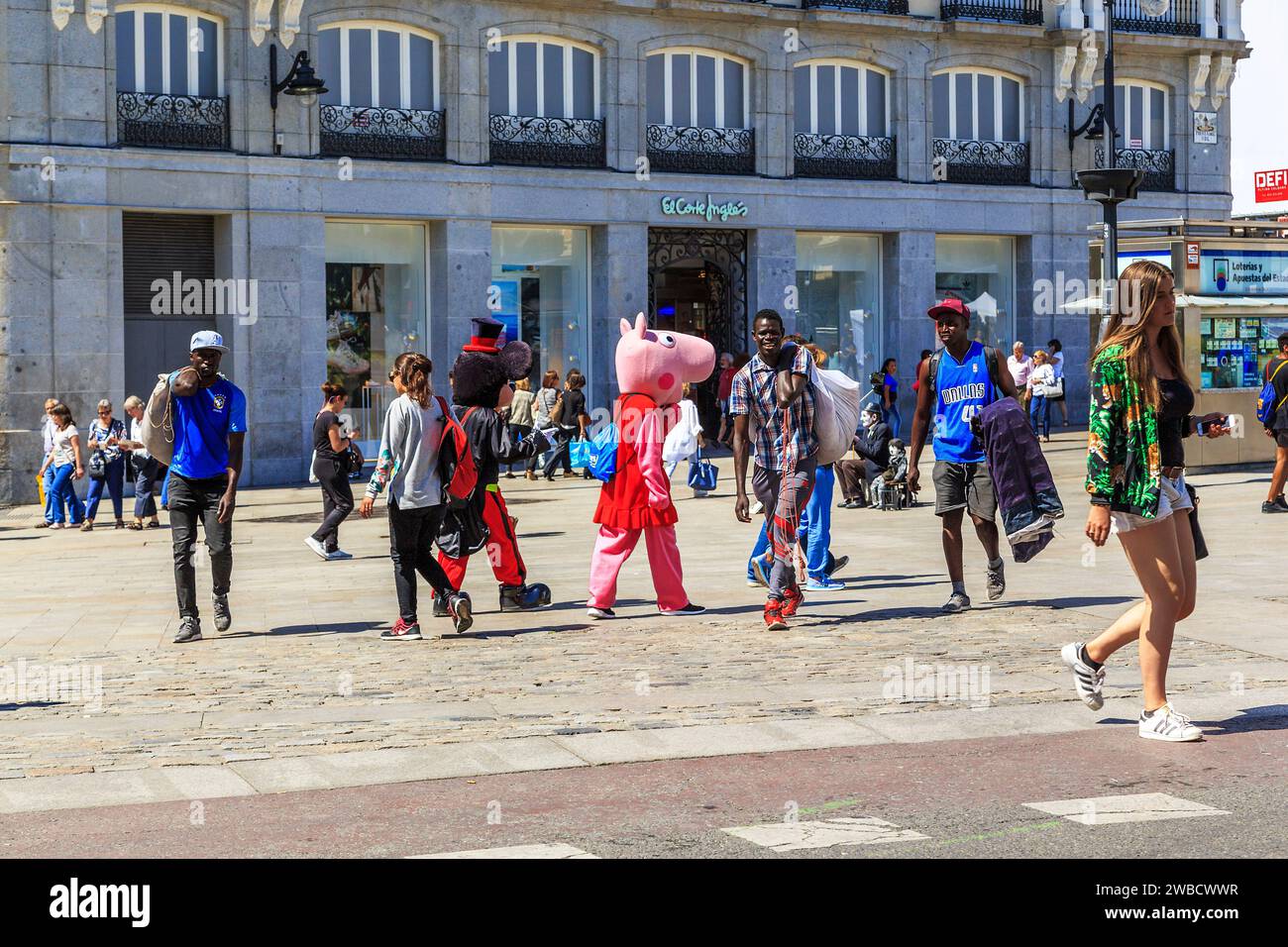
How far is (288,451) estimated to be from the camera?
27.3 meters

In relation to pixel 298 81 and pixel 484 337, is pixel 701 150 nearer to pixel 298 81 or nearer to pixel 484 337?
pixel 298 81

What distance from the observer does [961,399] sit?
38.9ft

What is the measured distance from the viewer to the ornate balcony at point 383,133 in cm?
2760

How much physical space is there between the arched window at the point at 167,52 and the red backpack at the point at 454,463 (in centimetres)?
1639

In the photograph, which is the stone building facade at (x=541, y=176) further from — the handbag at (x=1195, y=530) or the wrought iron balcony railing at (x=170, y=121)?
the handbag at (x=1195, y=530)

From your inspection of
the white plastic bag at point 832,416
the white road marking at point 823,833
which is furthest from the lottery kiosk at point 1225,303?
the white road marking at point 823,833

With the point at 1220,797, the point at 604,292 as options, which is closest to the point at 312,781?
the point at 1220,797

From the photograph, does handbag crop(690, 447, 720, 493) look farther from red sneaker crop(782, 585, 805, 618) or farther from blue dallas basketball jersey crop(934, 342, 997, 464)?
red sneaker crop(782, 585, 805, 618)

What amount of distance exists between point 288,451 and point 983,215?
533 inches

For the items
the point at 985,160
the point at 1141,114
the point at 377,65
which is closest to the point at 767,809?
the point at 377,65

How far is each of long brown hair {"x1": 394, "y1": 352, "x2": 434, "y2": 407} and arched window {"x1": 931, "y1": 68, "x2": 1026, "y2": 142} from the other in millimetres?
23216

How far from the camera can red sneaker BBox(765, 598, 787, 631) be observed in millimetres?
11219

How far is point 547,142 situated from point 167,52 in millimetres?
6058
